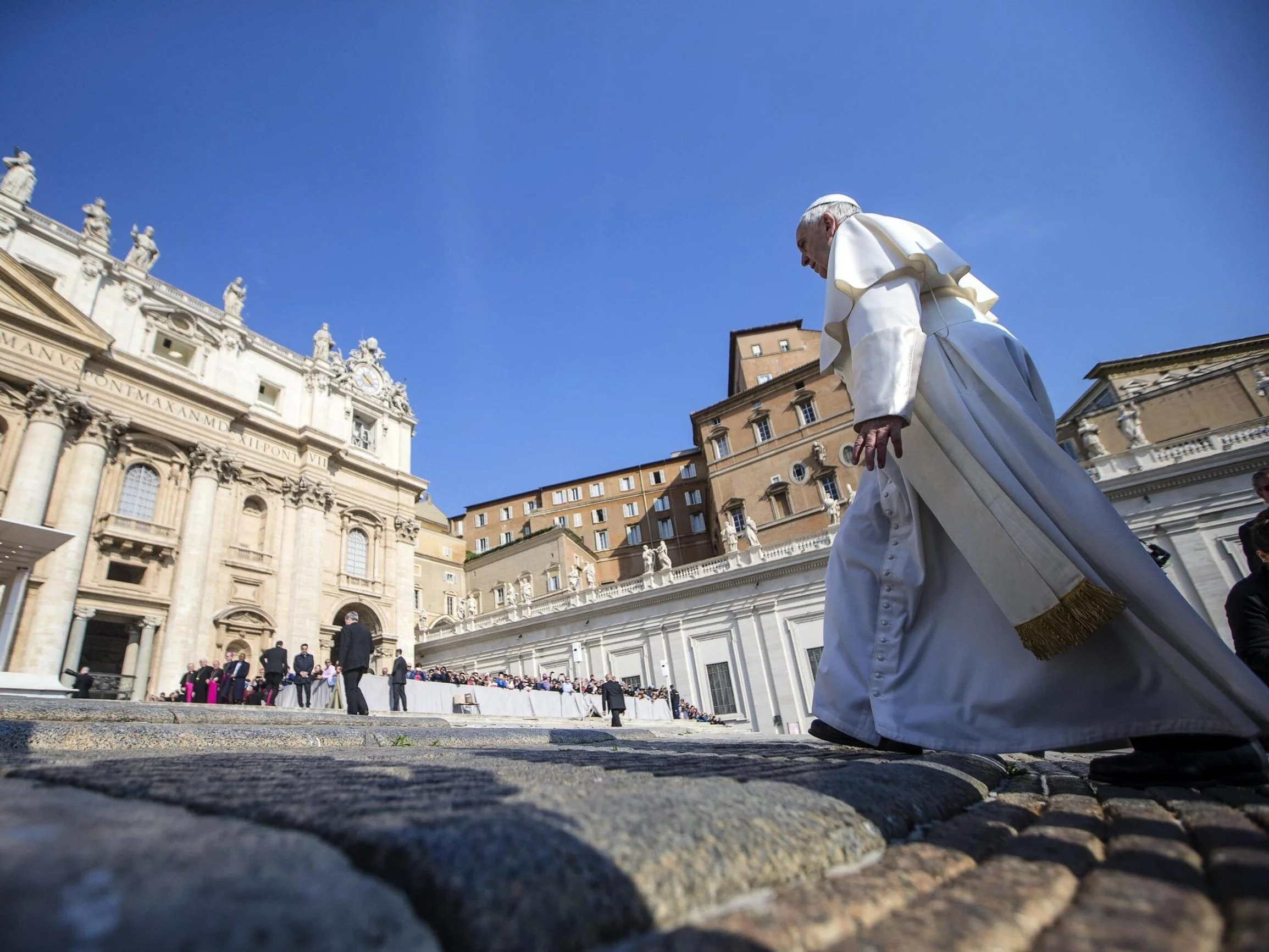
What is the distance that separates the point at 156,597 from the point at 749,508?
25852 millimetres

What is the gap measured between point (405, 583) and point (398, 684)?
13831mm

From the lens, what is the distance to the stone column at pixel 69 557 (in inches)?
656

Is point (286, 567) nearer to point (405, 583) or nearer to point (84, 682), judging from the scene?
point (405, 583)

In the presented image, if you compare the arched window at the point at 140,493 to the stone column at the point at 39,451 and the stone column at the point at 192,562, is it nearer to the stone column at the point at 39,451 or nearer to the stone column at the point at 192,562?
the stone column at the point at 192,562

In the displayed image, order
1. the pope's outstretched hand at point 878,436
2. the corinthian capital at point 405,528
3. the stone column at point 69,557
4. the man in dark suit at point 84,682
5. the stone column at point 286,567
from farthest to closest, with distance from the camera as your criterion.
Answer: the corinthian capital at point 405,528
the stone column at point 286,567
the stone column at point 69,557
the man in dark suit at point 84,682
the pope's outstretched hand at point 878,436

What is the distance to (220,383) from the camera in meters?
24.8

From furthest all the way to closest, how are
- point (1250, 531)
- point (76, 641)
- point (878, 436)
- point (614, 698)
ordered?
1. point (76, 641)
2. point (614, 698)
3. point (1250, 531)
4. point (878, 436)

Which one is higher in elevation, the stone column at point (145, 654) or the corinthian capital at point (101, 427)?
the corinthian capital at point (101, 427)

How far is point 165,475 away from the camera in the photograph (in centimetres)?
2177

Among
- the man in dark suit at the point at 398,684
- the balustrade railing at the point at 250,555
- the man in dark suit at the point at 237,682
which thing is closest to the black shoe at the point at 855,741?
the man in dark suit at the point at 398,684

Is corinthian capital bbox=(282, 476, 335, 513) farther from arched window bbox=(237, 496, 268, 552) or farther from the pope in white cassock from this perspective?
the pope in white cassock

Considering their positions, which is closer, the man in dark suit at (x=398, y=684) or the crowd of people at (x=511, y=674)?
the crowd of people at (x=511, y=674)

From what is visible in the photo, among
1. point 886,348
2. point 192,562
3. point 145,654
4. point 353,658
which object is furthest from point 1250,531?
point 192,562

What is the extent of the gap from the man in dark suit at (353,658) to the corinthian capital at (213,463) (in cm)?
1521
